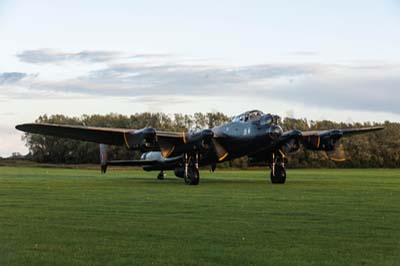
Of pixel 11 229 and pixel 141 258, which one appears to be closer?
pixel 141 258

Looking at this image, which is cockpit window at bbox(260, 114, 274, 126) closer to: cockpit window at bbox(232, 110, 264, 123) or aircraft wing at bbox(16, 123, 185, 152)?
cockpit window at bbox(232, 110, 264, 123)

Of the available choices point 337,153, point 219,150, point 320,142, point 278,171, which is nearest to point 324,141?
point 320,142

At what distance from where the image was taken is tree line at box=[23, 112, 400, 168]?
102 metres

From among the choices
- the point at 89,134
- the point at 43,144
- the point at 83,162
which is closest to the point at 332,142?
the point at 89,134

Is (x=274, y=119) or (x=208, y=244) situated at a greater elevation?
(x=274, y=119)

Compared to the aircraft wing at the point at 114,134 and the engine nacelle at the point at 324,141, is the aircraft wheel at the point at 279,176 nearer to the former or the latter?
the engine nacelle at the point at 324,141

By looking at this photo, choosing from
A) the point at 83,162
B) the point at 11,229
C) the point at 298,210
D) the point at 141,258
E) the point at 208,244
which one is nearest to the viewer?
the point at 141,258

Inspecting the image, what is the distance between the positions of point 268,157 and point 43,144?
80.7m

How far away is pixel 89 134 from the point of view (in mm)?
37688

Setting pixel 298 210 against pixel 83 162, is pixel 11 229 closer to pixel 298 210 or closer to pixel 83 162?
pixel 298 210

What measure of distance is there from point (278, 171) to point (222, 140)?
368 centimetres

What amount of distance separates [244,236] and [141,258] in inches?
118

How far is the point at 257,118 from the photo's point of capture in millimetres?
36750

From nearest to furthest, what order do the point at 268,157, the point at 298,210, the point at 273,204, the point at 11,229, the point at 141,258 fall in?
the point at 141,258 → the point at 11,229 → the point at 298,210 → the point at 273,204 → the point at 268,157
